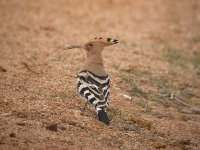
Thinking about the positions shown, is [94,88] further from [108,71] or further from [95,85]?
[108,71]

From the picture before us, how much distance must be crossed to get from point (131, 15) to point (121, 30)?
130 cm

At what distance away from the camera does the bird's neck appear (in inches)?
267

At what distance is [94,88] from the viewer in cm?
644

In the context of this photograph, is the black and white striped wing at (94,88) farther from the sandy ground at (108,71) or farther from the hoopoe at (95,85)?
the sandy ground at (108,71)

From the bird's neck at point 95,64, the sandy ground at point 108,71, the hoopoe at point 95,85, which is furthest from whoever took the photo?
the bird's neck at point 95,64

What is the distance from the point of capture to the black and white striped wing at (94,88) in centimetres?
635

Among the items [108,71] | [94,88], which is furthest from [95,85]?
[108,71]

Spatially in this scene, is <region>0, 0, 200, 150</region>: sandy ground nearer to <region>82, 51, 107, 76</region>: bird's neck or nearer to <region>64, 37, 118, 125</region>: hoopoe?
<region>64, 37, 118, 125</region>: hoopoe

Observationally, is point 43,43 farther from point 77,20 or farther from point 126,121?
point 126,121

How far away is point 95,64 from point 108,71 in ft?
5.55

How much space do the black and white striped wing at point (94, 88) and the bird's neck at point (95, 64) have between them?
4.5 inches

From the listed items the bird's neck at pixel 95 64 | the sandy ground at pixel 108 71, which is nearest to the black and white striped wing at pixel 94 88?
the bird's neck at pixel 95 64

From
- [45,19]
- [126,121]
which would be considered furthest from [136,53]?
[126,121]

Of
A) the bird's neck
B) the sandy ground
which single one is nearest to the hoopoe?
the bird's neck
